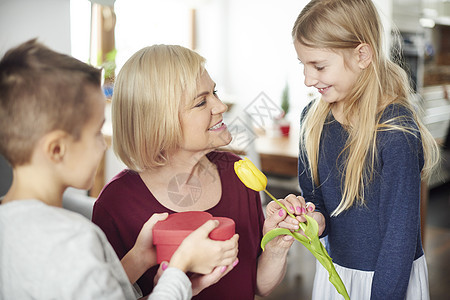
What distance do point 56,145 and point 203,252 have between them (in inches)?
13.0

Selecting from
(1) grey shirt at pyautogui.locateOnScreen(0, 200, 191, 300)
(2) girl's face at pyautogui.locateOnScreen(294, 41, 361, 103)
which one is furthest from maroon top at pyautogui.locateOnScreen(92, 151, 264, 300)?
(1) grey shirt at pyautogui.locateOnScreen(0, 200, 191, 300)

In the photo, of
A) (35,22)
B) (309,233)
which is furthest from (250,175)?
(35,22)

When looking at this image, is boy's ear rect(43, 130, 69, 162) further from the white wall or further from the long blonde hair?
the long blonde hair

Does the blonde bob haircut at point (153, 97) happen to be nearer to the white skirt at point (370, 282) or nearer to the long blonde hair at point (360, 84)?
the long blonde hair at point (360, 84)

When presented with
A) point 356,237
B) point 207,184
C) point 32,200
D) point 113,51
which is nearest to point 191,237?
point 32,200

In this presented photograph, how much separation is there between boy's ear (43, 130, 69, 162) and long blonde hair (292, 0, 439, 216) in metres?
0.81

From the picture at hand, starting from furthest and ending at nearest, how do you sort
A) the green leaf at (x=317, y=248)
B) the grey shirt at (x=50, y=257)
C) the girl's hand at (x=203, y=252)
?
the green leaf at (x=317, y=248)
the girl's hand at (x=203, y=252)
the grey shirt at (x=50, y=257)

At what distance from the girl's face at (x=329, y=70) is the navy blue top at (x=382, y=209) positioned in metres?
0.14

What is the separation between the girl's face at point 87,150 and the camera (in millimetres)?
780

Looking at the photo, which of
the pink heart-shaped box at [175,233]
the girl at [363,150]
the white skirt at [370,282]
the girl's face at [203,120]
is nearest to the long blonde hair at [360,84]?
the girl at [363,150]

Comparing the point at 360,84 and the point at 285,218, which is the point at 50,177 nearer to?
the point at 285,218

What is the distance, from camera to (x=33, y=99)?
73 cm

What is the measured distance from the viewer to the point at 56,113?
2.44 feet

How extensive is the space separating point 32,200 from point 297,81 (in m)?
4.65
